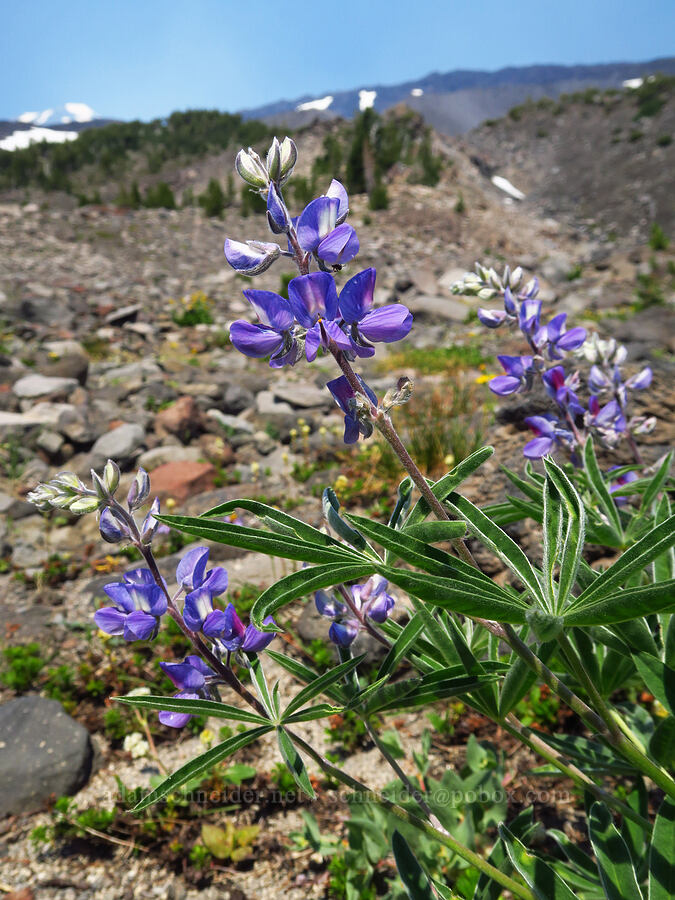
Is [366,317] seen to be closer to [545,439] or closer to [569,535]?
[569,535]

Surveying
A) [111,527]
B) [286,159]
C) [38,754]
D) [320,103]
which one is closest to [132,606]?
[111,527]

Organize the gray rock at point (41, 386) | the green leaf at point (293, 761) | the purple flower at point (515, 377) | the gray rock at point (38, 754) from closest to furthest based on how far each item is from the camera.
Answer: the green leaf at point (293, 761)
the purple flower at point (515, 377)
the gray rock at point (38, 754)
the gray rock at point (41, 386)

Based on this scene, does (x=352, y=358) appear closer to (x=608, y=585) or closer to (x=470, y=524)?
(x=470, y=524)

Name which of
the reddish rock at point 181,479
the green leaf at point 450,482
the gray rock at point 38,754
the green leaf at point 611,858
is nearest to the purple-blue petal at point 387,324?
the green leaf at point 450,482


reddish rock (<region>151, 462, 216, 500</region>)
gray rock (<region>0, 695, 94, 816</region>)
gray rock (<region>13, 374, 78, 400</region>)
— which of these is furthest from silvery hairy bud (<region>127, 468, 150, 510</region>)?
gray rock (<region>13, 374, 78, 400</region>)

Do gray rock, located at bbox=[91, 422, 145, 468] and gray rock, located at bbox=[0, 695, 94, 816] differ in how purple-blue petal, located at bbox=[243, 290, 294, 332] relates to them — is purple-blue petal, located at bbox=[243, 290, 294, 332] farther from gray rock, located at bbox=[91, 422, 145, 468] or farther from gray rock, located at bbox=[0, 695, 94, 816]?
gray rock, located at bbox=[91, 422, 145, 468]

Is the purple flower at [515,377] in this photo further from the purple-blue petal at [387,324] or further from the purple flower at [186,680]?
the purple flower at [186,680]
